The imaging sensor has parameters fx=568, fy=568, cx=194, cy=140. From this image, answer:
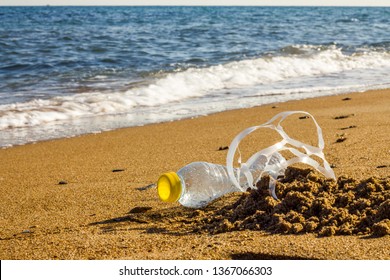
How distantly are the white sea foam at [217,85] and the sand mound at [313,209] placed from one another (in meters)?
4.43

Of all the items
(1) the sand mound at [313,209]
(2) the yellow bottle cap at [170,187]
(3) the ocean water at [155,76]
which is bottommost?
(3) the ocean water at [155,76]

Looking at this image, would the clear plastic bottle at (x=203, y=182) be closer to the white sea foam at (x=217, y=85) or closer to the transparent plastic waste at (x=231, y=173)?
the transparent plastic waste at (x=231, y=173)

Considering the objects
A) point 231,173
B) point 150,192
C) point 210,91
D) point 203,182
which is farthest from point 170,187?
point 210,91

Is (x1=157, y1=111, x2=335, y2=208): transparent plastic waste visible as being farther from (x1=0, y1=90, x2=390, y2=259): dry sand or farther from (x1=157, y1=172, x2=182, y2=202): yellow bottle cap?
(x1=0, y1=90, x2=390, y2=259): dry sand

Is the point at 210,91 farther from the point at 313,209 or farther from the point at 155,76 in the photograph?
the point at 313,209

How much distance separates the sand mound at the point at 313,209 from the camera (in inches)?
Answer: 102

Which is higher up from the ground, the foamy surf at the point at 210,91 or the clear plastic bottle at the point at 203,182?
the clear plastic bottle at the point at 203,182

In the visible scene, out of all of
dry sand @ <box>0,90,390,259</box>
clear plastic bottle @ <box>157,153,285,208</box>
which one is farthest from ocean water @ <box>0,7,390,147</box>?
clear plastic bottle @ <box>157,153,285,208</box>

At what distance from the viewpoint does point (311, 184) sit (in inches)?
114

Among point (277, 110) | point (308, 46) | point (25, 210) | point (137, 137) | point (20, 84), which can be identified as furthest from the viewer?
point (308, 46)

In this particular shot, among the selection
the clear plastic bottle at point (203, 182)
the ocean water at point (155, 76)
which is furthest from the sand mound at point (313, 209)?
the ocean water at point (155, 76)

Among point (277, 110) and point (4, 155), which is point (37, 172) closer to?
point (4, 155)

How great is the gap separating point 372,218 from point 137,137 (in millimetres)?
3596

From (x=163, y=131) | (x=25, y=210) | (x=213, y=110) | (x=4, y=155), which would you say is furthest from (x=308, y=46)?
(x=25, y=210)
